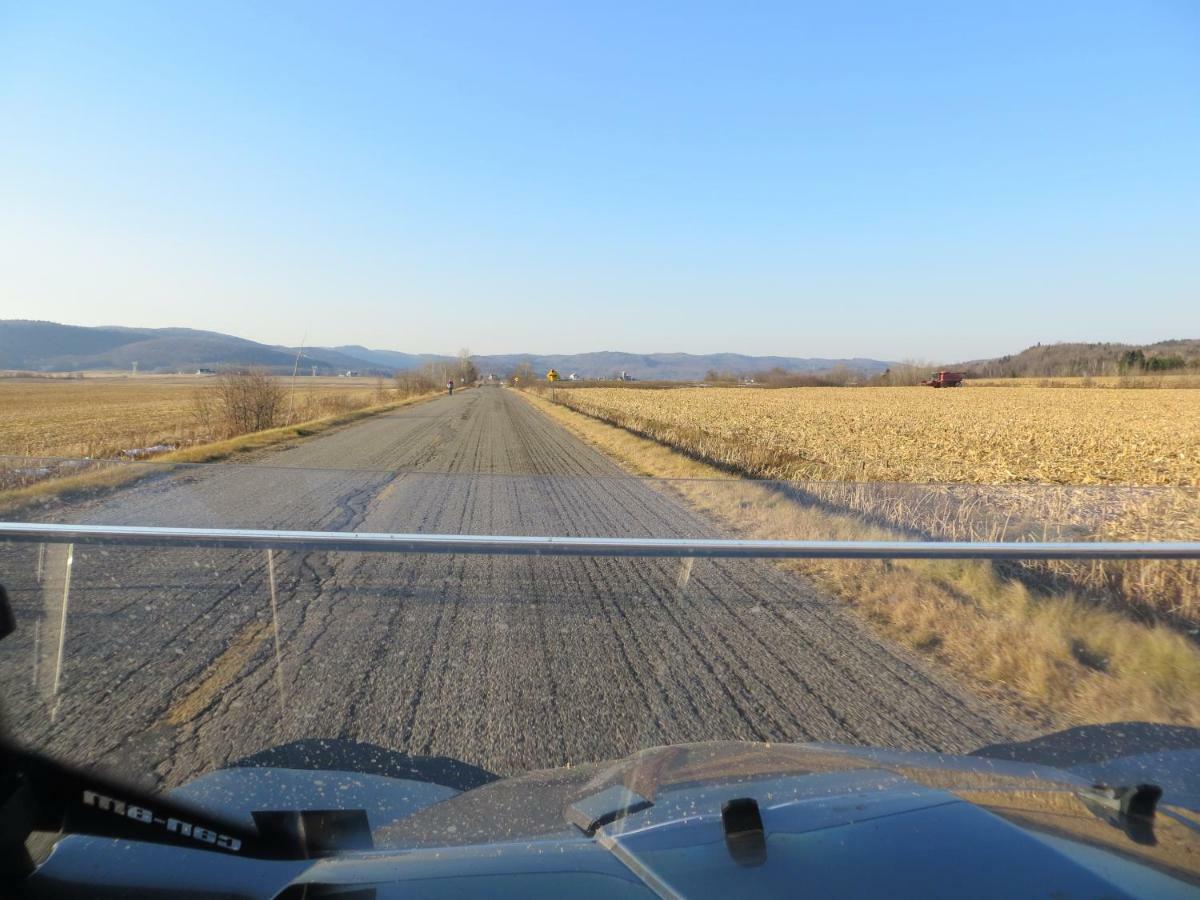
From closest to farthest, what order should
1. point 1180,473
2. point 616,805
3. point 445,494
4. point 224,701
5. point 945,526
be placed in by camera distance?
point 616,805, point 224,701, point 945,526, point 445,494, point 1180,473

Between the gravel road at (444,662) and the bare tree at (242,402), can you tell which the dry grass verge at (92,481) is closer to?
the gravel road at (444,662)

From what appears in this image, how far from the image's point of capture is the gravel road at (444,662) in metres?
3.72

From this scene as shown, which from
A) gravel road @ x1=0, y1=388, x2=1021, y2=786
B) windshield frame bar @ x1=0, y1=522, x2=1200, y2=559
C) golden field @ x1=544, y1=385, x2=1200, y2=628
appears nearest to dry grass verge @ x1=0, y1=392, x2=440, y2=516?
gravel road @ x1=0, y1=388, x2=1021, y2=786

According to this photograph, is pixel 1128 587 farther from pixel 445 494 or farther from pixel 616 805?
pixel 445 494

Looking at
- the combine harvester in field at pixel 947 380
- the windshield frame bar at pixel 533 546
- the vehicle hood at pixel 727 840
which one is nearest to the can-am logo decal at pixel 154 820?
the vehicle hood at pixel 727 840

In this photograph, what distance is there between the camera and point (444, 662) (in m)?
4.68

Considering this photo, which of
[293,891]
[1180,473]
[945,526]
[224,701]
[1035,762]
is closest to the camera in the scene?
[293,891]

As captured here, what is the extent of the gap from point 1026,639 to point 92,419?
109 ft

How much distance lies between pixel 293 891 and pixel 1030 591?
6155 mm

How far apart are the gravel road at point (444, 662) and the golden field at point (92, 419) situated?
11.8 metres

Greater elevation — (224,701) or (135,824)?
(135,824)

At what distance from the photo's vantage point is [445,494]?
10.9 meters

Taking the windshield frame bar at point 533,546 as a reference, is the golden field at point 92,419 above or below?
below

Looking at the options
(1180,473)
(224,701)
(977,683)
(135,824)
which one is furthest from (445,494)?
(1180,473)
